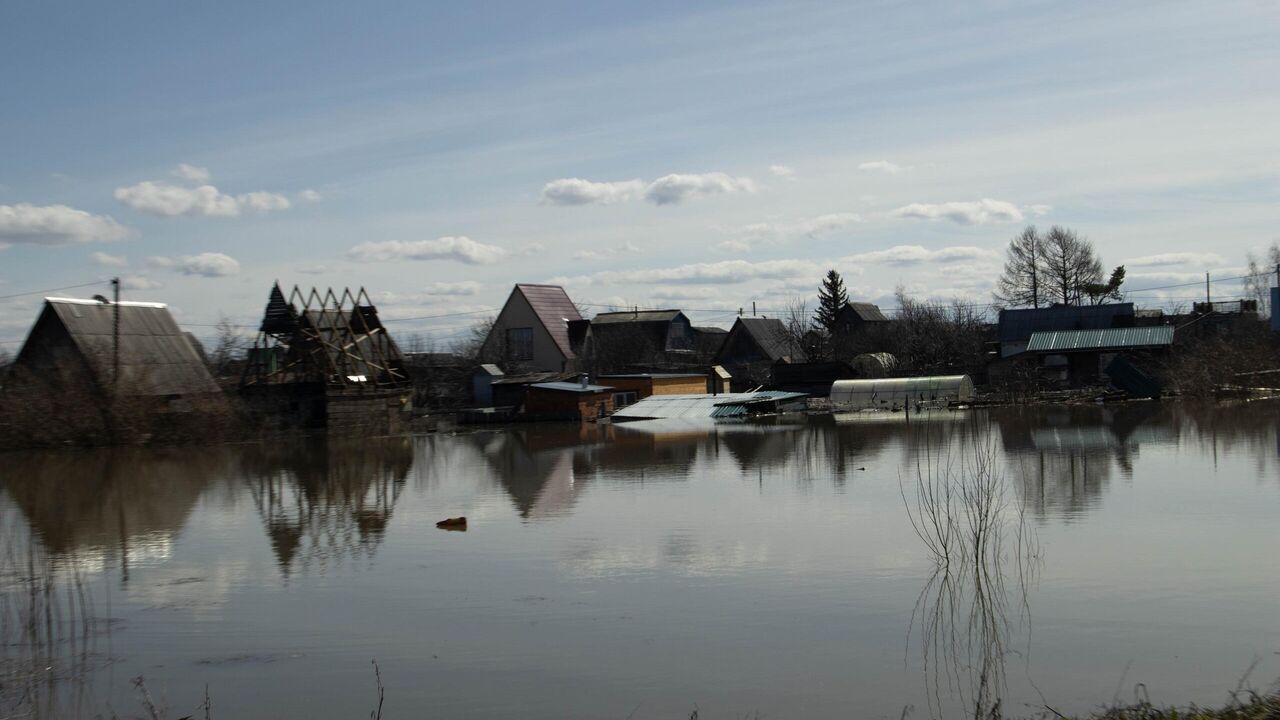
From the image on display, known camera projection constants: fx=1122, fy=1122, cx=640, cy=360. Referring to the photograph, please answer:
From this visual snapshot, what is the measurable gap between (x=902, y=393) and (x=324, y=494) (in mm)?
27847

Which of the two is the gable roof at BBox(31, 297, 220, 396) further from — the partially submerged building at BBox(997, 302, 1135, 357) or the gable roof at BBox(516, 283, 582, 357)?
the partially submerged building at BBox(997, 302, 1135, 357)

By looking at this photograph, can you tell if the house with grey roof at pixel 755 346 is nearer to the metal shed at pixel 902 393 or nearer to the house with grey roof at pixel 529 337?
the house with grey roof at pixel 529 337

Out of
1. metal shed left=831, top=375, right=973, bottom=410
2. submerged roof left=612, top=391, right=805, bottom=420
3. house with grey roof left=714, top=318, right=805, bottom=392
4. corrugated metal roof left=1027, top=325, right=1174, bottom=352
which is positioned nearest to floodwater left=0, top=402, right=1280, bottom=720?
submerged roof left=612, top=391, right=805, bottom=420

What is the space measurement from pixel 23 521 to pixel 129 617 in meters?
8.08

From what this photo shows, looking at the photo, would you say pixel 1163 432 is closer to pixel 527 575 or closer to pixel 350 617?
pixel 527 575

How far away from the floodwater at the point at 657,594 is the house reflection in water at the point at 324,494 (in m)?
0.11

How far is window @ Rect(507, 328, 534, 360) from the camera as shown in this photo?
5575cm

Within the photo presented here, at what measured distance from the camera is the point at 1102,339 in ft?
154

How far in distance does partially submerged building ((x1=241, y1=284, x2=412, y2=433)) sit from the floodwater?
14.1 meters

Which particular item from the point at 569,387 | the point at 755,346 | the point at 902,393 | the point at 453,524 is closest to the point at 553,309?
the point at 755,346

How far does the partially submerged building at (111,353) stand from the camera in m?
31.8

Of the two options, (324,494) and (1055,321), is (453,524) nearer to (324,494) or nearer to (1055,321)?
(324,494)

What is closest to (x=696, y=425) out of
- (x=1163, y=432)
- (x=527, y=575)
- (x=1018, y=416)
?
(x=1018, y=416)

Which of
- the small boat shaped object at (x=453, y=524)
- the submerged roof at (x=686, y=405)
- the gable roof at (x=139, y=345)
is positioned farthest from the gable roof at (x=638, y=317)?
the small boat shaped object at (x=453, y=524)
